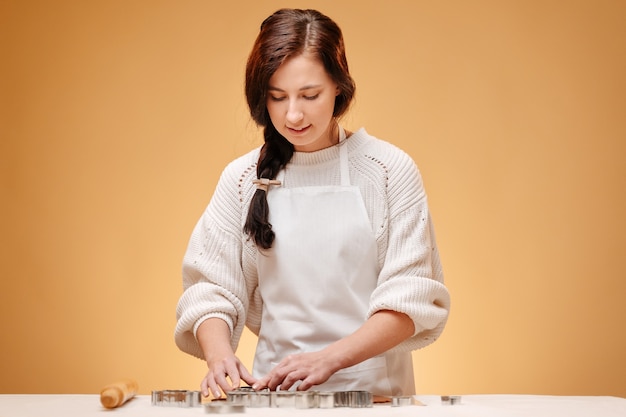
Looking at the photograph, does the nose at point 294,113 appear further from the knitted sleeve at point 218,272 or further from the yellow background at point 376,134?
the yellow background at point 376,134

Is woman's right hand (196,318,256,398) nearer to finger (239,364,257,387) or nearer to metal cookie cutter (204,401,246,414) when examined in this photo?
finger (239,364,257,387)

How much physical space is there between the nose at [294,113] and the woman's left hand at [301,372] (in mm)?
409

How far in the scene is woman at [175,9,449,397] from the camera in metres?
1.72

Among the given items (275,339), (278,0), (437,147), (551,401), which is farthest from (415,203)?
(278,0)

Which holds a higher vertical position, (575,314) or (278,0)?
(278,0)

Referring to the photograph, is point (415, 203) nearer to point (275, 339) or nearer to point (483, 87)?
point (275, 339)

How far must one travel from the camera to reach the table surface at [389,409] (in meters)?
1.27

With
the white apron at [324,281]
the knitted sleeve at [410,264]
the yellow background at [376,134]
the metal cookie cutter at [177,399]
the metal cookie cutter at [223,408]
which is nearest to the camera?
the metal cookie cutter at [223,408]

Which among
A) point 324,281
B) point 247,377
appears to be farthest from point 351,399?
point 324,281

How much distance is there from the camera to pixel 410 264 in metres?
1.71

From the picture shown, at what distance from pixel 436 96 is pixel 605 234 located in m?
0.75

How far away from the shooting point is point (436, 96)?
342cm

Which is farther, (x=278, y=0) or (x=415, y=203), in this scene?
(x=278, y=0)

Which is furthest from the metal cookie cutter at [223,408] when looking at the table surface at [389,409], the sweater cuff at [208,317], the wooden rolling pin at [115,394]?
the sweater cuff at [208,317]
